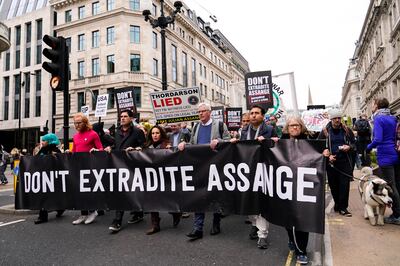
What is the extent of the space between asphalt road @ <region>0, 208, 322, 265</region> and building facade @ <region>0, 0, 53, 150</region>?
37411 millimetres

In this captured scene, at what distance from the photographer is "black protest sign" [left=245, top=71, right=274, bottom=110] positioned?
30.7 ft

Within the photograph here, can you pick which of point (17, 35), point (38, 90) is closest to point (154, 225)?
point (38, 90)

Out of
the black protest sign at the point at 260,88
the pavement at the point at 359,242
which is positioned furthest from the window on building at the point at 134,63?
the pavement at the point at 359,242

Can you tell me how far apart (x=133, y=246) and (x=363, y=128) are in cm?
904

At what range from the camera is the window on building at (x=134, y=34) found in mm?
34156

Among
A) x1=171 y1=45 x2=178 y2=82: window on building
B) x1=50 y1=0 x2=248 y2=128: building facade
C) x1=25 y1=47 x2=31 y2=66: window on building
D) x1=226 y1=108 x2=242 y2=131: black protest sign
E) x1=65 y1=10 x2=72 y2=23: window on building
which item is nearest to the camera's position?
x1=226 y1=108 x2=242 y2=131: black protest sign

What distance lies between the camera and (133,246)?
4234 mm

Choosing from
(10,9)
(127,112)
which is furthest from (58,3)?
(127,112)

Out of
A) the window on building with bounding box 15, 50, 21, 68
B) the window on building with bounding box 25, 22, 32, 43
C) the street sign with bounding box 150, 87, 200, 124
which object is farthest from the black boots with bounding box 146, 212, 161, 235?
the window on building with bounding box 15, 50, 21, 68

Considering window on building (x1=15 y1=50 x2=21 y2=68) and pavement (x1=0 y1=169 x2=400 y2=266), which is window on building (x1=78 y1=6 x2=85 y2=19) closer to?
window on building (x1=15 y1=50 x2=21 y2=68)

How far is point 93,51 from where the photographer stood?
115 ft

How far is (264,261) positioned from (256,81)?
677cm

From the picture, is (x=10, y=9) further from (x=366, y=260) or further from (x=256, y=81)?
(x=366, y=260)

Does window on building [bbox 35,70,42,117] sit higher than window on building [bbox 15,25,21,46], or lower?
lower
